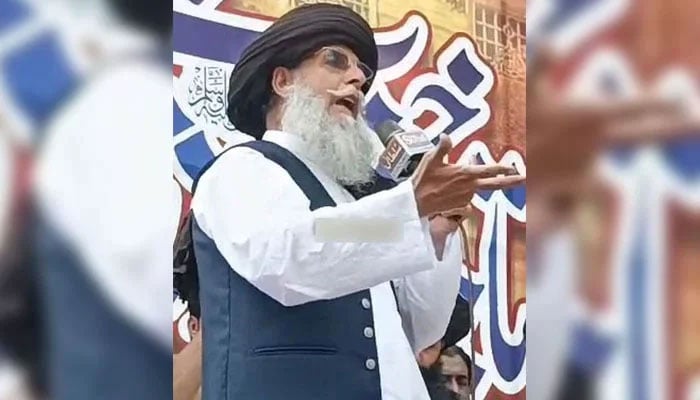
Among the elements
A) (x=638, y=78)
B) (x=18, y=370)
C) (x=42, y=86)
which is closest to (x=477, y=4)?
(x=638, y=78)

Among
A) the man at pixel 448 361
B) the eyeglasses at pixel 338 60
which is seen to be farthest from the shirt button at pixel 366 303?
the eyeglasses at pixel 338 60

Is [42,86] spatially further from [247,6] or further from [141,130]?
[247,6]

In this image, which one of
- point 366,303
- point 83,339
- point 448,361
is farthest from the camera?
point 448,361

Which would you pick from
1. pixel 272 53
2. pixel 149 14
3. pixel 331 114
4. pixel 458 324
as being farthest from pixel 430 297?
pixel 149 14

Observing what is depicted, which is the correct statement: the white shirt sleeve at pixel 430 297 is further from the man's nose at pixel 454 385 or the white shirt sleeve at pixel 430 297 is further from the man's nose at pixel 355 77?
the man's nose at pixel 355 77

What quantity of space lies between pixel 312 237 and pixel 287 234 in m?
0.04

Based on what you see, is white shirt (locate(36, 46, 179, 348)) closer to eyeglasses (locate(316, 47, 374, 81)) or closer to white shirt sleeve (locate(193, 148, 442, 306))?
white shirt sleeve (locate(193, 148, 442, 306))

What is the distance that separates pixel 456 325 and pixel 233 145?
53 cm

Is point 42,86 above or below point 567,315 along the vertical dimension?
above

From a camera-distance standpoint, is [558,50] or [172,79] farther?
[558,50]

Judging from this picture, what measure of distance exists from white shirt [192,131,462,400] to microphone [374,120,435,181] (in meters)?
0.04

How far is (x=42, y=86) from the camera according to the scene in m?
1.74

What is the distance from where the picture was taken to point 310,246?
1771 millimetres

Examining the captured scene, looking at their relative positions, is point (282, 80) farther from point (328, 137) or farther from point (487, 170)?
point (487, 170)
